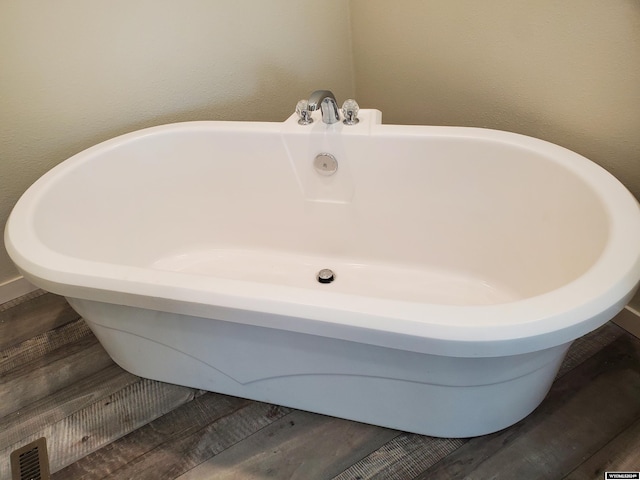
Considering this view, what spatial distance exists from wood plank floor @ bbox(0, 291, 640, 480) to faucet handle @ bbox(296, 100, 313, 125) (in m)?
0.81

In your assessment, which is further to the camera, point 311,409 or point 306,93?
point 306,93

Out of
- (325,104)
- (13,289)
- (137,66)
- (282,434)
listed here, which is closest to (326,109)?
(325,104)

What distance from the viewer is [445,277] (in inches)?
56.0

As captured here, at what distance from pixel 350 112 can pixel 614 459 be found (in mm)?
1074

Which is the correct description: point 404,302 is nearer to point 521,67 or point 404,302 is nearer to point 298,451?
point 298,451

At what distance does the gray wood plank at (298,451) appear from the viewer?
1072 millimetres

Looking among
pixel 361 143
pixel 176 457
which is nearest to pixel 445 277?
pixel 361 143

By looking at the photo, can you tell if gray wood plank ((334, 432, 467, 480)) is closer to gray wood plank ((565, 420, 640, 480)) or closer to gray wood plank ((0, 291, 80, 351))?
gray wood plank ((565, 420, 640, 480))

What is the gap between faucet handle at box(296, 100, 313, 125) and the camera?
4.54ft

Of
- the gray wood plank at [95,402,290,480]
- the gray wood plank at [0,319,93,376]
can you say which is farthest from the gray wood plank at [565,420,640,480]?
the gray wood plank at [0,319,93,376]

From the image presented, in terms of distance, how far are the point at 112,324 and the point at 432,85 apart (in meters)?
1.19

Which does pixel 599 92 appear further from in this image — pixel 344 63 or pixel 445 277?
pixel 344 63

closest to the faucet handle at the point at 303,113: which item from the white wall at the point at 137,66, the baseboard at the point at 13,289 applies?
the white wall at the point at 137,66

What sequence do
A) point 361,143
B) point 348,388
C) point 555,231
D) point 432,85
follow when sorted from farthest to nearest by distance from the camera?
point 432,85, point 361,143, point 555,231, point 348,388
